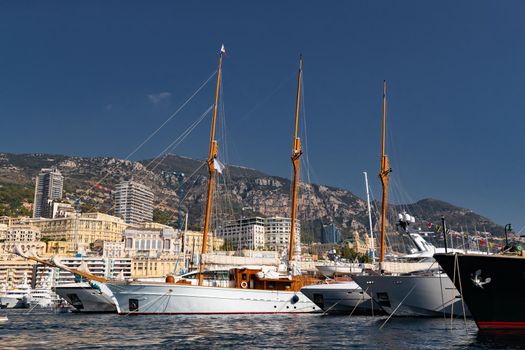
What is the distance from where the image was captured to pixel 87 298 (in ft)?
206

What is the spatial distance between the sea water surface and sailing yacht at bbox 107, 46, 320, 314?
6.23 metres

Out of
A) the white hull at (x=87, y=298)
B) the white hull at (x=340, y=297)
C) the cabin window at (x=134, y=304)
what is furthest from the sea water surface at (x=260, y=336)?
the white hull at (x=87, y=298)

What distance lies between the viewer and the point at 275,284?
5028 cm

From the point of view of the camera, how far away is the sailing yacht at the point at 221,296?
148ft

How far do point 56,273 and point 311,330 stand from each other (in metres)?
130

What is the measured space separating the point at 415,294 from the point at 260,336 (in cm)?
1698

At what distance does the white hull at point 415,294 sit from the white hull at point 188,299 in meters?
9.80

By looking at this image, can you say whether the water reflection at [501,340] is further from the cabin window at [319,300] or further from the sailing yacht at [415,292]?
the cabin window at [319,300]

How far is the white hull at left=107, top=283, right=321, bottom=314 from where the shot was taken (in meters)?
45.1

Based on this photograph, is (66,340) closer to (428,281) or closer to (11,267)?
(428,281)

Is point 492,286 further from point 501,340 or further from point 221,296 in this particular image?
point 221,296

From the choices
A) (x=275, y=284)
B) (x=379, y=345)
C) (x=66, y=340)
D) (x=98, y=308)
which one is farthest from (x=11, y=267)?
(x=379, y=345)

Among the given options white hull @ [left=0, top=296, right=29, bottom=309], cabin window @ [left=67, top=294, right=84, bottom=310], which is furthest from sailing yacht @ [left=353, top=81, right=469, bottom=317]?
white hull @ [left=0, top=296, right=29, bottom=309]

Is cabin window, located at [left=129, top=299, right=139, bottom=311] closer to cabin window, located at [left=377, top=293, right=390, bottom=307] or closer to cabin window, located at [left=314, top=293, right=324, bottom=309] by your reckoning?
cabin window, located at [left=314, top=293, right=324, bottom=309]
